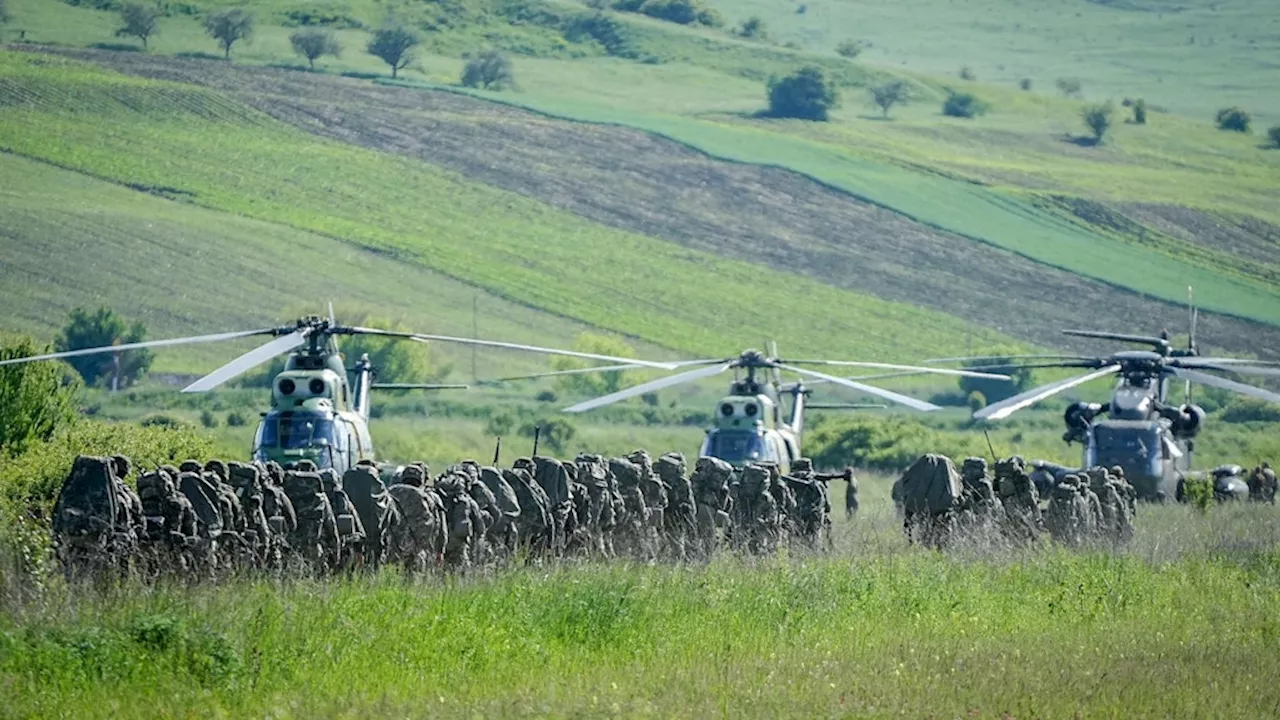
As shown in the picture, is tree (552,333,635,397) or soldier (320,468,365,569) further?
tree (552,333,635,397)

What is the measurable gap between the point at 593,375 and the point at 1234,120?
79226mm

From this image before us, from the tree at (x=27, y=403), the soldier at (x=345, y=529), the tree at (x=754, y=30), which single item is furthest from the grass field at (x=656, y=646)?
the tree at (x=754, y=30)

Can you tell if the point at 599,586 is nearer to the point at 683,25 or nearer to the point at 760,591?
the point at 760,591

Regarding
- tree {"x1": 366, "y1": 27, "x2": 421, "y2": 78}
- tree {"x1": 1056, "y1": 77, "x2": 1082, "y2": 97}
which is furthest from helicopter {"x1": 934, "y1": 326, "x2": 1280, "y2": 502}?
tree {"x1": 1056, "y1": 77, "x2": 1082, "y2": 97}

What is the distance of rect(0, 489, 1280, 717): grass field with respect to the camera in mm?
15664

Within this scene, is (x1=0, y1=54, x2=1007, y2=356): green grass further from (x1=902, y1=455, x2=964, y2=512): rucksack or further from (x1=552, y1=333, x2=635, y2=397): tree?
(x1=902, y1=455, x2=964, y2=512): rucksack

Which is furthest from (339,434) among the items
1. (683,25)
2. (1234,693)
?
(683,25)

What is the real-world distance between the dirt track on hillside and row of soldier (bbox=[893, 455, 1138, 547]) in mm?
63556

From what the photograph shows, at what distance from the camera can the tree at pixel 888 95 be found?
146125mm

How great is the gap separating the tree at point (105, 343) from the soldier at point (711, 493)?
154 feet

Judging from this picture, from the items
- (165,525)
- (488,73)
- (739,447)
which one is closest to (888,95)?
(488,73)

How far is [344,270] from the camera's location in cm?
9000

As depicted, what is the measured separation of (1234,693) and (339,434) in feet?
56.9

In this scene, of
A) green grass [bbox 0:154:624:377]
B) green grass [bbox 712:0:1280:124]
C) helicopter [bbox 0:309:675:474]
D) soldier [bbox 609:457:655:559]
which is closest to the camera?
soldier [bbox 609:457:655:559]
